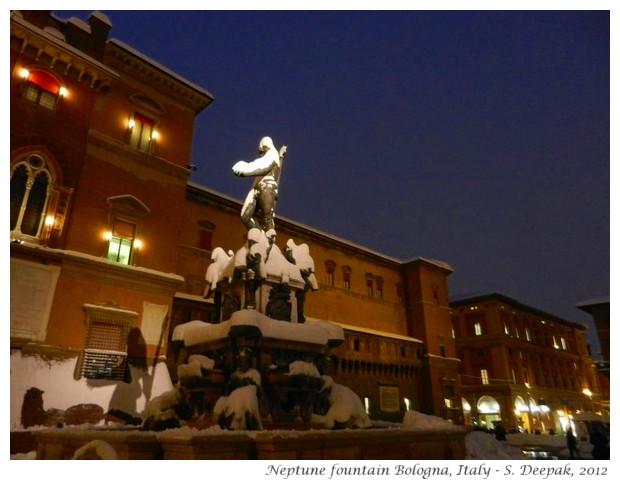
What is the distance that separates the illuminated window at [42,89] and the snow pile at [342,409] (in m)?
13.8

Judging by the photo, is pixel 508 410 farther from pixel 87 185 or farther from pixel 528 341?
pixel 87 185

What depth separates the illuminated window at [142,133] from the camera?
16.8 metres

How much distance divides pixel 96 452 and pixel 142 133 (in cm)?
1520

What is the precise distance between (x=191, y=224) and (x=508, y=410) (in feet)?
107

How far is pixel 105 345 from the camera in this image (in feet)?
44.3

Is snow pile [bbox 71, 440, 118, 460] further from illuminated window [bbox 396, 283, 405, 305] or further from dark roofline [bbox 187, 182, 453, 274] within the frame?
illuminated window [bbox 396, 283, 405, 305]

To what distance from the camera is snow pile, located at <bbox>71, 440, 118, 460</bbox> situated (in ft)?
14.1

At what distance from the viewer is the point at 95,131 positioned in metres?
15.5

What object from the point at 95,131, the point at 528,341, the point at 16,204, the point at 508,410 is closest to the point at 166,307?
the point at 16,204

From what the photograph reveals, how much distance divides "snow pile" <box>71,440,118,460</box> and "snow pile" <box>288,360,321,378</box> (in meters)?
2.53

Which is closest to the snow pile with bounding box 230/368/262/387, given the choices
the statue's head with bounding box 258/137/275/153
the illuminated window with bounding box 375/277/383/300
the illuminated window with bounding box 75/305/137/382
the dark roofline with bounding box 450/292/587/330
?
the statue's head with bounding box 258/137/275/153

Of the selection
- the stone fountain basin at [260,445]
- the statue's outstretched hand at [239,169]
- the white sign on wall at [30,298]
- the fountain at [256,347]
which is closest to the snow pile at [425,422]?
the stone fountain basin at [260,445]

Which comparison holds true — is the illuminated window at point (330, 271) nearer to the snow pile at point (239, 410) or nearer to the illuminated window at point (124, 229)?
the illuminated window at point (124, 229)

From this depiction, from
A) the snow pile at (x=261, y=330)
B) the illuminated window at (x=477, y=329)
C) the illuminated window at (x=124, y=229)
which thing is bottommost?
the snow pile at (x=261, y=330)
